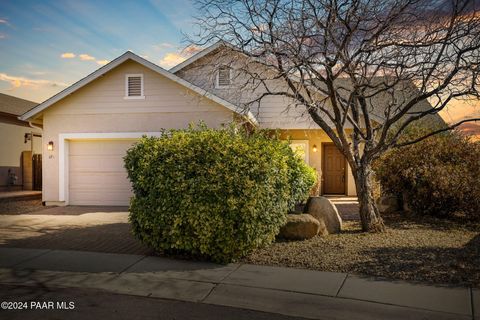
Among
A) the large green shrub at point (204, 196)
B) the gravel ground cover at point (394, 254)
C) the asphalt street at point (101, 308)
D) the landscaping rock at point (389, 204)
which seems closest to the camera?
the asphalt street at point (101, 308)

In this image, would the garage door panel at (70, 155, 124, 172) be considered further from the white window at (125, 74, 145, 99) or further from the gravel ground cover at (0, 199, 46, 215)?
the white window at (125, 74, 145, 99)

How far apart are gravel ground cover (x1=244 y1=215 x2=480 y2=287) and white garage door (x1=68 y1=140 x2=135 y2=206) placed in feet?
27.2

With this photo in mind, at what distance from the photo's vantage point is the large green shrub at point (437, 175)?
36.3 ft

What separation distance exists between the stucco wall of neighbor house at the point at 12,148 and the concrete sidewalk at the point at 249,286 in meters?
16.0

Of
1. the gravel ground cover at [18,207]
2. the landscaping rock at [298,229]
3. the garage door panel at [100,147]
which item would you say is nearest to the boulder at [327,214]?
the landscaping rock at [298,229]

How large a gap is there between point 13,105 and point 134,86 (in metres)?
12.8

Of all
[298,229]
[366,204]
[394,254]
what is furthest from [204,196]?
[366,204]

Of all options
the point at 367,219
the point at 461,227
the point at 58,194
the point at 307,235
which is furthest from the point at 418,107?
the point at 58,194

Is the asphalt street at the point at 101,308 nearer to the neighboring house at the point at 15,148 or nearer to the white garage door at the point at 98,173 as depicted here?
the white garage door at the point at 98,173

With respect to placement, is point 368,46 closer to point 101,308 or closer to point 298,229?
point 298,229

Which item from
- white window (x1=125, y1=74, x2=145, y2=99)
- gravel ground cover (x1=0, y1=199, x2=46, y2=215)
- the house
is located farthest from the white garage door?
white window (x1=125, y1=74, x2=145, y2=99)

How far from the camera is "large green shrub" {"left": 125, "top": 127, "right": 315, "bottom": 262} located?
277 inches

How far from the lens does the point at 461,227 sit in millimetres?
10414

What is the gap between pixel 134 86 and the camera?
14883 millimetres
